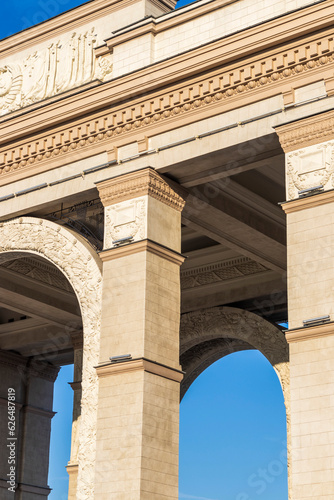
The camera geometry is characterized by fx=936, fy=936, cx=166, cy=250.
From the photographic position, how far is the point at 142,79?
42.9ft

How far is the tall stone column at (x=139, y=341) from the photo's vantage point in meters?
11.6

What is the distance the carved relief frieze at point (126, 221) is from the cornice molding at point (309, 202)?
7.01 ft

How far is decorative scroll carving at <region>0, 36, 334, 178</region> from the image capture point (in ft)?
38.7

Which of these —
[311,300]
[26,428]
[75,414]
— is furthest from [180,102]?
[26,428]

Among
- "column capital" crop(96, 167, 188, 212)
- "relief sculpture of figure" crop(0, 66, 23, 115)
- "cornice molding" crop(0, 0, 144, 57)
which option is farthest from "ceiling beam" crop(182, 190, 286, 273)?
"relief sculpture of figure" crop(0, 66, 23, 115)

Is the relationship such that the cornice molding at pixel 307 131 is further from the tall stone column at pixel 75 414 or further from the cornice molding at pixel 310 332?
the tall stone column at pixel 75 414

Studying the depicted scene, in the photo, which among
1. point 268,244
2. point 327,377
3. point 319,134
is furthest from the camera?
point 268,244

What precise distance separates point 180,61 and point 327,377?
193 inches

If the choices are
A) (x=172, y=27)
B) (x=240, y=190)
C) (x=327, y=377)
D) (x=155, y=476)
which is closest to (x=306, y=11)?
(x=172, y=27)

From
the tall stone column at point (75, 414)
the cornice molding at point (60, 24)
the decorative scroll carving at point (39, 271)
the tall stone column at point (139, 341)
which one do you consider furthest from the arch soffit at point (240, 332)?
the cornice molding at point (60, 24)

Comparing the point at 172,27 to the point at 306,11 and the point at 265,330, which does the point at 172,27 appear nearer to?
the point at 306,11

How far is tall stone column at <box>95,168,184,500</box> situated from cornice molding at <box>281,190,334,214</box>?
2.06 metres

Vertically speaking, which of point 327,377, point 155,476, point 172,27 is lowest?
point 155,476

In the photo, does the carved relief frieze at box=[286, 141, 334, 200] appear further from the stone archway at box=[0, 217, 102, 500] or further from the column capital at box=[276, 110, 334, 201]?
the stone archway at box=[0, 217, 102, 500]
